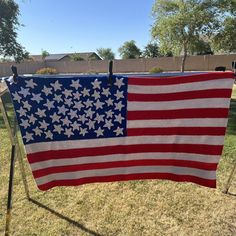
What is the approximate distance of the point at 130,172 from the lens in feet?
11.4

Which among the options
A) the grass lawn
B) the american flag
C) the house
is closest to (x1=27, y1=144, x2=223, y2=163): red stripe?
the american flag

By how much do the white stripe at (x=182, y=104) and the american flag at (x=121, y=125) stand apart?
1 centimetres

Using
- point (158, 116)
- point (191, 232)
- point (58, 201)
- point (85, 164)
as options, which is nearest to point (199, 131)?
point (158, 116)

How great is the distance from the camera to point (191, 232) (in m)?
3.20

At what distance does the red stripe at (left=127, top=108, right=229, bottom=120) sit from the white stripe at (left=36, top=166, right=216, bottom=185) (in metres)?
0.63

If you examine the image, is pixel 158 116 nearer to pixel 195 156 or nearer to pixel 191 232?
pixel 195 156

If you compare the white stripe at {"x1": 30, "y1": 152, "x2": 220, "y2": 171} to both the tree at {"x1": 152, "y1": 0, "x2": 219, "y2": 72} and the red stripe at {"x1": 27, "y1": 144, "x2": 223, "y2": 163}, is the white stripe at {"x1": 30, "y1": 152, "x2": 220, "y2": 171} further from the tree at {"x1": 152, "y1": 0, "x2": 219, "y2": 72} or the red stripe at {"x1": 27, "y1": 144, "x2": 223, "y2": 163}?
the tree at {"x1": 152, "y1": 0, "x2": 219, "y2": 72}

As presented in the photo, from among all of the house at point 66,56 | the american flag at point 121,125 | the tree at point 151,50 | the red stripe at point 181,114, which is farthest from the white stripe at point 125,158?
the house at point 66,56

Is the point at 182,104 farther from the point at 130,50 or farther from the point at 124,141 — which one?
the point at 130,50

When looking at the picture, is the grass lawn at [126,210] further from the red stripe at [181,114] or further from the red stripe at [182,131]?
the red stripe at [181,114]

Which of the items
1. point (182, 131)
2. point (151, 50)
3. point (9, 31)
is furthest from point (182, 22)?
point (151, 50)

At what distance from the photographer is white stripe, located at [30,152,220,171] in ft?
10.6

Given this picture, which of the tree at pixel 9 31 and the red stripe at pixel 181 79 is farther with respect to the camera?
the tree at pixel 9 31

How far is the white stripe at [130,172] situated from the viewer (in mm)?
3348
